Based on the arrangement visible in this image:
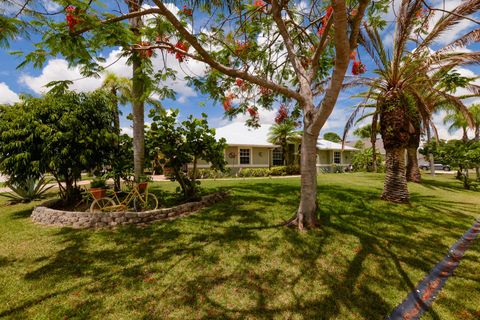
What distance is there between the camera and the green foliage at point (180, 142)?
7.41 meters

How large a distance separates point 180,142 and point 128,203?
2467 mm

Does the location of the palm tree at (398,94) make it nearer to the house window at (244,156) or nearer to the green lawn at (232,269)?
the green lawn at (232,269)

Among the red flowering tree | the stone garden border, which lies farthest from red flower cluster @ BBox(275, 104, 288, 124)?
the stone garden border

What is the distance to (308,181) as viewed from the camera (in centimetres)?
557

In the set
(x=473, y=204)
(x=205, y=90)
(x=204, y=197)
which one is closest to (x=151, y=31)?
(x=205, y=90)

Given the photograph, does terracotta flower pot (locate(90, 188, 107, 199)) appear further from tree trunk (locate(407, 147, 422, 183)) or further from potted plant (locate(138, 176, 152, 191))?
tree trunk (locate(407, 147, 422, 183))

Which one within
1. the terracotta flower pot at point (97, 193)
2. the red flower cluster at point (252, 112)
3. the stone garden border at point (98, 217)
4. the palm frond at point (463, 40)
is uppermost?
the palm frond at point (463, 40)

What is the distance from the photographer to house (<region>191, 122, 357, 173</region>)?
70.8 feet

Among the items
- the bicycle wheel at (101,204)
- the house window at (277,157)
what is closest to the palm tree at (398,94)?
the bicycle wheel at (101,204)

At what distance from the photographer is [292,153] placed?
25.8m

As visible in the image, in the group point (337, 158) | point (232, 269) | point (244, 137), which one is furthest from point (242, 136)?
point (232, 269)

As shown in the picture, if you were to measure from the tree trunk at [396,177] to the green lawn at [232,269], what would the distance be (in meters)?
1.48

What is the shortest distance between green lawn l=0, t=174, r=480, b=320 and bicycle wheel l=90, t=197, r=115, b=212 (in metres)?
0.88

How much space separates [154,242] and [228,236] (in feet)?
5.55
